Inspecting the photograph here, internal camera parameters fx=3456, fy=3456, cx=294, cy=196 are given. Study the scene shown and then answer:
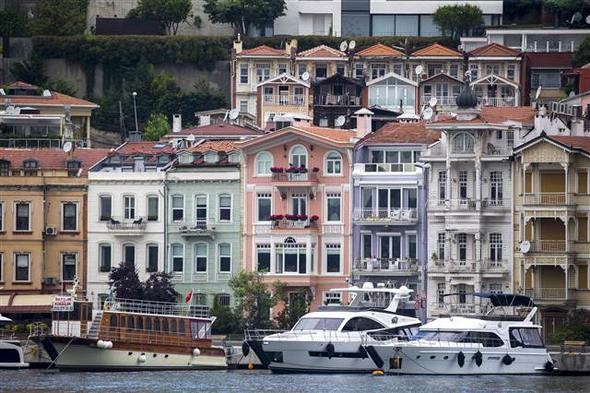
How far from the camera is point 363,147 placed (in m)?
146

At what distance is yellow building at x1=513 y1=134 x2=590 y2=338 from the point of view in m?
139

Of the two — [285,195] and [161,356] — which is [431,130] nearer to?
[285,195]

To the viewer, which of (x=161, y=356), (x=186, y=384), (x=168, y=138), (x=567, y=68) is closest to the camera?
(x=186, y=384)

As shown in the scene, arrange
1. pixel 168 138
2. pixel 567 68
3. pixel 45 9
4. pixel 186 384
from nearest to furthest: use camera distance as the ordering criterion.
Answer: pixel 186 384, pixel 168 138, pixel 567 68, pixel 45 9

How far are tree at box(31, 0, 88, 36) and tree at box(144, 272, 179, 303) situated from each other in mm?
51683

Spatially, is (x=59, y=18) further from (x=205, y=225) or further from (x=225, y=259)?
(x=225, y=259)

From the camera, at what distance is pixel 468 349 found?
125312mm

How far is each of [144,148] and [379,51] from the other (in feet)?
117

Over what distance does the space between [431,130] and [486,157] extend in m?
5.87

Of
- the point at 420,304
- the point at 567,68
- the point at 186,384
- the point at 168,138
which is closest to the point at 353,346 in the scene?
the point at 186,384

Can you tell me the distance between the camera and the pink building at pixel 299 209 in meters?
Result: 145

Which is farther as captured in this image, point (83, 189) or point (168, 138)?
point (168, 138)

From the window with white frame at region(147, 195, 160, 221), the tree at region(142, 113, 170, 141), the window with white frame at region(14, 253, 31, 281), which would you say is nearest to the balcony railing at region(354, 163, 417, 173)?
the window with white frame at region(147, 195, 160, 221)

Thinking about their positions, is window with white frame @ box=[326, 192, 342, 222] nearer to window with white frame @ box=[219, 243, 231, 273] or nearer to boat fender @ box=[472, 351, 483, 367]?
window with white frame @ box=[219, 243, 231, 273]
